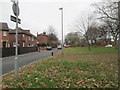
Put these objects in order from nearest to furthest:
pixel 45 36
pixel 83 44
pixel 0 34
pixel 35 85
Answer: pixel 35 85 < pixel 0 34 < pixel 83 44 < pixel 45 36

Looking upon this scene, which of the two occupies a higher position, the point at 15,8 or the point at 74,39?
the point at 74,39

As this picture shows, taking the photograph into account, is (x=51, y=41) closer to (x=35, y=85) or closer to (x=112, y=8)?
(x=112, y=8)

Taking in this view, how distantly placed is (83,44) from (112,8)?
6371 centimetres

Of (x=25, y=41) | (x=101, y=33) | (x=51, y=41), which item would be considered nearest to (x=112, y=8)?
(x=101, y=33)

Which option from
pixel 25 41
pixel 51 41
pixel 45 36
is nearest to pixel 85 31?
pixel 25 41

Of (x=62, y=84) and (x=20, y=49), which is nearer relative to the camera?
(x=62, y=84)

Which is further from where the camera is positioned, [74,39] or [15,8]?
[74,39]

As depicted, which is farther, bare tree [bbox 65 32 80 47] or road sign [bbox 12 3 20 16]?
bare tree [bbox 65 32 80 47]

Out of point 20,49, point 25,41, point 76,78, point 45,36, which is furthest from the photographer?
point 45,36

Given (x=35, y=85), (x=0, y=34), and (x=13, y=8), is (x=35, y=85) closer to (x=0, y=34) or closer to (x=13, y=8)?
(x=13, y=8)

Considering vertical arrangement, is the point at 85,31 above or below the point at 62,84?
above

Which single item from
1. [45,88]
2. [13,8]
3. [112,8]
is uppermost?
[112,8]

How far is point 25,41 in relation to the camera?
66562 mm

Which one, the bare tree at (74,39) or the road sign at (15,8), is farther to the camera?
the bare tree at (74,39)
